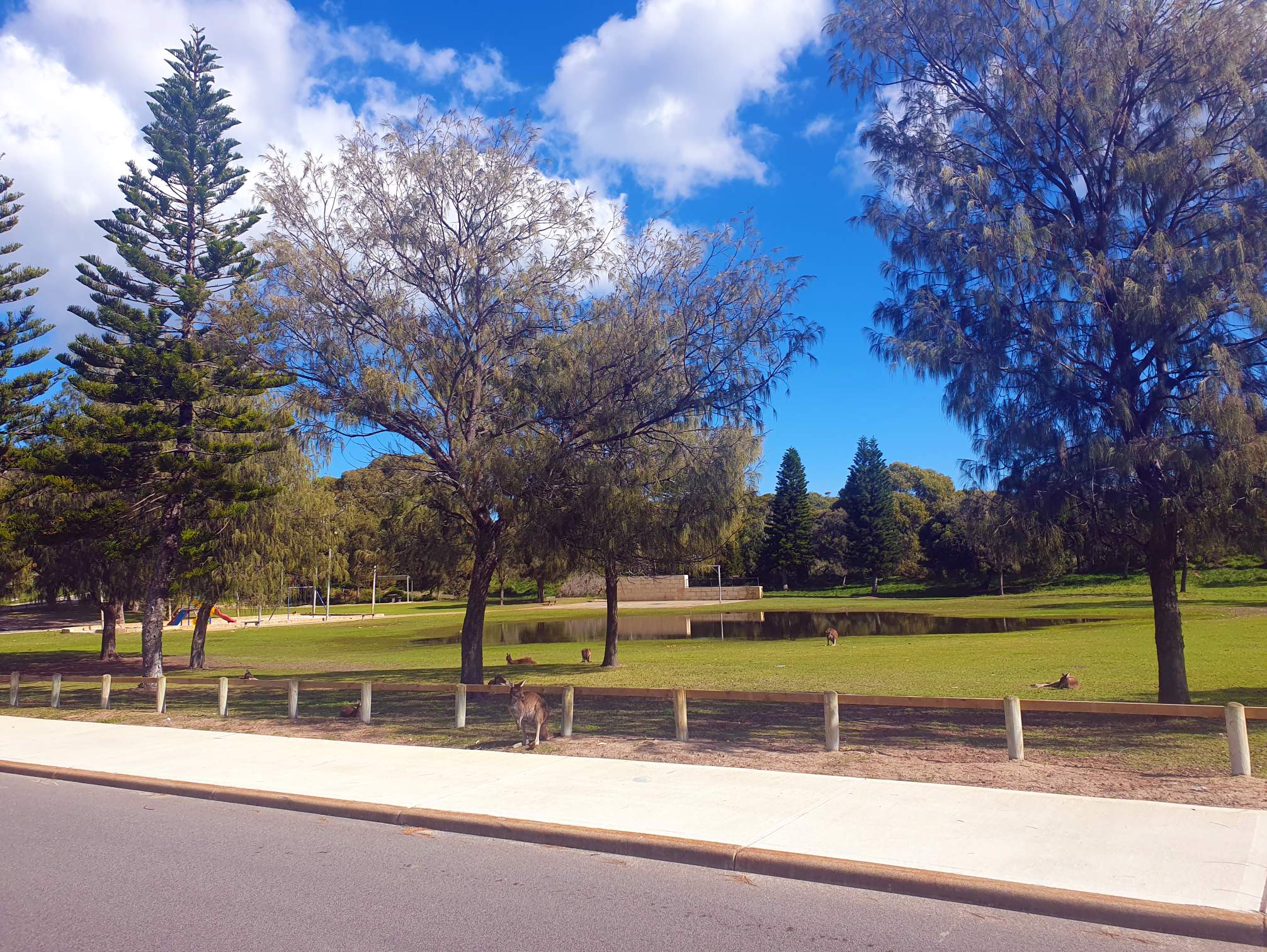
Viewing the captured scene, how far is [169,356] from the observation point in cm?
1920

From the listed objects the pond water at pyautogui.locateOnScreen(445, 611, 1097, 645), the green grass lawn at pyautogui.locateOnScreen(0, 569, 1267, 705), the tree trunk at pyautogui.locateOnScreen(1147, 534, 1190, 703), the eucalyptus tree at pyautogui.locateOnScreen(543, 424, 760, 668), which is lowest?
the pond water at pyautogui.locateOnScreen(445, 611, 1097, 645)

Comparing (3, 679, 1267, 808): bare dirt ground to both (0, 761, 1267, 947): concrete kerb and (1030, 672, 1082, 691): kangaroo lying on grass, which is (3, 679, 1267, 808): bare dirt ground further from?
(1030, 672, 1082, 691): kangaroo lying on grass

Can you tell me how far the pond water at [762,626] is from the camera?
A: 120 ft

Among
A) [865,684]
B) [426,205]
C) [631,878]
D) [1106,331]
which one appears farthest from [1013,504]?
[426,205]

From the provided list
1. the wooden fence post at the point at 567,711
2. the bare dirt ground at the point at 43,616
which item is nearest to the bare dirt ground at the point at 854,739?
the wooden fence post at the point at 567,711

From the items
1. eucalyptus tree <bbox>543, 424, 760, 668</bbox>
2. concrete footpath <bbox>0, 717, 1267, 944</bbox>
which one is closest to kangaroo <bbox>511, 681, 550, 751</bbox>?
concrete footpath <bbox>0, 717, 1267, 944</bbox>

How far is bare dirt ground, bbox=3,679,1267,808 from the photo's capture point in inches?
321

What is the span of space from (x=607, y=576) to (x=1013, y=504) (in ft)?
39.5

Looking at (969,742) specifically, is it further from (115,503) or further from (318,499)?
(318,499)

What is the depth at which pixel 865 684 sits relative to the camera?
16.6 meters

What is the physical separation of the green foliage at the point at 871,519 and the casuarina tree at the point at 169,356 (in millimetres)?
65843

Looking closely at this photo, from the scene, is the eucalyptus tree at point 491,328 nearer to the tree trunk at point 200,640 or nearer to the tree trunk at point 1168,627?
the tree trunk at point 1168,627

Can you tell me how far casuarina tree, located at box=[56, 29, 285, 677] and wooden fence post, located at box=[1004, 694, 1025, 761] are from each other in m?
14.7

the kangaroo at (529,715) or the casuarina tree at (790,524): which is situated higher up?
the casuarina tree at (790,524)
